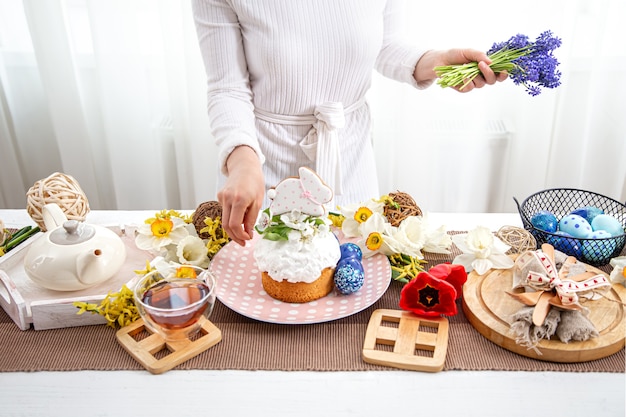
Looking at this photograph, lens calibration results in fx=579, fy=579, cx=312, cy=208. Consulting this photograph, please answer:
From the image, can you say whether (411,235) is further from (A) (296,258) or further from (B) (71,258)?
(B) (71,258)

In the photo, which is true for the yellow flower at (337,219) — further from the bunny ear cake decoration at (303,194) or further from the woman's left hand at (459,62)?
the woman's left hand at (459,62)

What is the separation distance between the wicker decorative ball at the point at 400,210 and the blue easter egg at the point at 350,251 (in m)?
0.14

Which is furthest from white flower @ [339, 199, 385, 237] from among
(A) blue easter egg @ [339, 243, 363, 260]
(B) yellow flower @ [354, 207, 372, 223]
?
(A) blue easter egg @ [339, 243, 363, 260]

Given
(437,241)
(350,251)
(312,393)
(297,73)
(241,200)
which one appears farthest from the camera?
(297,73)

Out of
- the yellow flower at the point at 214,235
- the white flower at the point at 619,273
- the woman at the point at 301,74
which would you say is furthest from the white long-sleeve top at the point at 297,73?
the white flower at the point at 619,273

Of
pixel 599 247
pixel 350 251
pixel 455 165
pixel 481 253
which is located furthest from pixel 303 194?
pixel 455 165

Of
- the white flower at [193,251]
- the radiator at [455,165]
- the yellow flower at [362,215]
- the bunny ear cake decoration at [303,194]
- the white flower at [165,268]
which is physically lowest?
the radiator at [455,165]

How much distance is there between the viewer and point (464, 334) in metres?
1.05

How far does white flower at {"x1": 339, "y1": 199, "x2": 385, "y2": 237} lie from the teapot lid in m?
0.54

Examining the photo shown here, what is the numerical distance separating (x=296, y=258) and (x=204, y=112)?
1.37m

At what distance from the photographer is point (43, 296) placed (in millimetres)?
1127

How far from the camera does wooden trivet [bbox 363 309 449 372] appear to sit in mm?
980

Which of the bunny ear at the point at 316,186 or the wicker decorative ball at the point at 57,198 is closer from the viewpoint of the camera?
the bunny ear at the point at 316,186

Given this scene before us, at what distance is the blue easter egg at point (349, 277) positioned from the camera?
111cm
